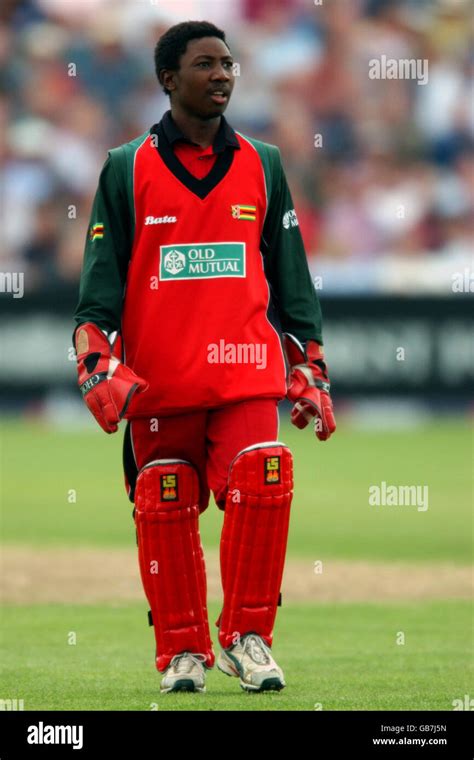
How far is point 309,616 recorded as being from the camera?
8641mm

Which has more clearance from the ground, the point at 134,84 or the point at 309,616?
the point at 134,84

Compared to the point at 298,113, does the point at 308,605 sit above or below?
below

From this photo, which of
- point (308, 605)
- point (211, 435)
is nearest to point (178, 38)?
point (211, 435)

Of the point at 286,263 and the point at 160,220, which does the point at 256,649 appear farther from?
the point at 160,220

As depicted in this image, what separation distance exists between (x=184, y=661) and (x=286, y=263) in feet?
4.65

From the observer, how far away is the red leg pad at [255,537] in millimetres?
5582

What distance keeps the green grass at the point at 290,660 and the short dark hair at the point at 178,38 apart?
7.07 ft

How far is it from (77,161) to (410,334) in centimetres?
435

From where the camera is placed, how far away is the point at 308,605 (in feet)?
30.0

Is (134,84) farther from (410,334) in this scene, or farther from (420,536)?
(420,536)
